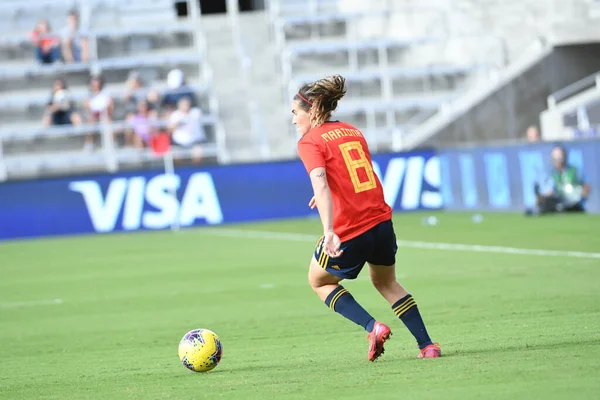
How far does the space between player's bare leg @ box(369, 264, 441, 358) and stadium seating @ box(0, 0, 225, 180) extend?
2325 centimetres

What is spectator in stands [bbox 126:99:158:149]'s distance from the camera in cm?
3075

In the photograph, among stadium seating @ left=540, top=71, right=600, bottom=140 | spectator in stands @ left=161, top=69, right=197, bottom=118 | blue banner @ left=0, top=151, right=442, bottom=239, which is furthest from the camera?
spectator in stands @ left=161, top=69, right=197, bottom=118

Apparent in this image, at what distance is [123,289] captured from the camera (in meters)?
14.8

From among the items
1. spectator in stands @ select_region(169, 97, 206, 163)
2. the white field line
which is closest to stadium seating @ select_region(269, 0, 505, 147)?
spectator in stands @ select_region(169, 97, 206, 163)

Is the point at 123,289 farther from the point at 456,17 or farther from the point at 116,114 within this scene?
the point at 456,17

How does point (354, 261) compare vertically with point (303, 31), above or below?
below

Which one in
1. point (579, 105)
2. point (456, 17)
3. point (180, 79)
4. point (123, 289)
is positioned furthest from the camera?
point (456, 17)

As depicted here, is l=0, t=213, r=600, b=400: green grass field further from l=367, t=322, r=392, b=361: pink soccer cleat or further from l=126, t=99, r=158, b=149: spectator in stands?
l=126, t=99, r=158, b=149: spectator in stands

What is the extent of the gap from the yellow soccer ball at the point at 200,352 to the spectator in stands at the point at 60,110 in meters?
23.4

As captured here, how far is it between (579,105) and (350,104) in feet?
25.9

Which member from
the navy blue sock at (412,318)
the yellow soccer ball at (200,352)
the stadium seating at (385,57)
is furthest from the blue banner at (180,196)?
the navy blue sock at (412,318)

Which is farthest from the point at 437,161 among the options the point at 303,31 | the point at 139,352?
the point at 139,352

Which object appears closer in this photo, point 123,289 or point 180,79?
point 123,289

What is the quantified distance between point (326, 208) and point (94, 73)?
26.0 metres
